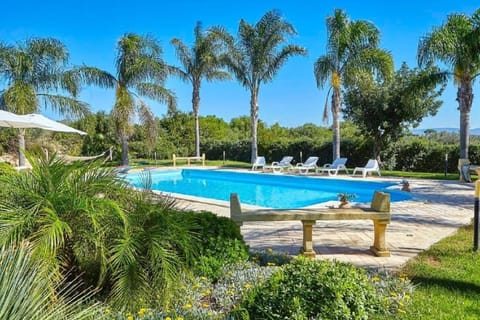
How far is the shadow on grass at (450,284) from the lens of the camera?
3.53 metres

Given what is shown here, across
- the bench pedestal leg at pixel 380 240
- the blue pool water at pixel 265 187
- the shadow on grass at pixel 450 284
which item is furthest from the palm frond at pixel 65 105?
the shadow on grass at pixel 450 284

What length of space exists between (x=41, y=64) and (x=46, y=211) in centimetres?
1446

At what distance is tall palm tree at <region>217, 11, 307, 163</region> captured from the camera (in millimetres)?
18531

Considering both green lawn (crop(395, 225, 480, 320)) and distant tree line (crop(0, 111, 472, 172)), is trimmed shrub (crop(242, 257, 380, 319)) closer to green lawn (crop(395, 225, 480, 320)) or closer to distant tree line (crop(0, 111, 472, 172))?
green lawn (crop(395, 225, 480, 320))

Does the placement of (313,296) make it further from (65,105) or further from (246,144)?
(246,144)

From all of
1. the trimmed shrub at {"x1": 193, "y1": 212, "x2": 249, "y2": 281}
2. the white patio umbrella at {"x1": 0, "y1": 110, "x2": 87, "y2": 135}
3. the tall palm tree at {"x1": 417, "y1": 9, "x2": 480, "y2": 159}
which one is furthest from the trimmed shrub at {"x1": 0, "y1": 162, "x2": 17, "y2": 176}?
Answer: the tall palm tree at {"x1": 417, "y1": 9, "x2": 480, "y2": 159}

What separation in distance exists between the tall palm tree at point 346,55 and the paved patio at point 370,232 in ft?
25.5

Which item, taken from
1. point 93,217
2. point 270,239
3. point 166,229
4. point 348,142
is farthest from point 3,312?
point 348,142

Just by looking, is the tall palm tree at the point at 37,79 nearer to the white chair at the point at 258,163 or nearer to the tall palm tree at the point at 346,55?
the white chair at the point at 258,163

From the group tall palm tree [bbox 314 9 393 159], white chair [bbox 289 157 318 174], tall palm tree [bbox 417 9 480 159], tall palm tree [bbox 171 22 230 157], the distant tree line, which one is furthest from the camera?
tall palm tree [bbox 171 22 230 157]

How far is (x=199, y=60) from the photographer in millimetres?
21453

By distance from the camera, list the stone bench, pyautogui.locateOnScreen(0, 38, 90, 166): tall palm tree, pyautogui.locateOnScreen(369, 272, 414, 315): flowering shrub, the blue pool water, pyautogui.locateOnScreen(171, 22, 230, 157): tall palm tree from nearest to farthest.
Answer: pyautogui.locateOnScreen(369, 272, 414, 315): flowering shrub < the stone bench < the blue pool water < pyautogui.locateOnScreen(0, 38, 90, 166): tall palm tree < pyautogui.locateOnScreen(171, 22, 230, 157): tall palm tree

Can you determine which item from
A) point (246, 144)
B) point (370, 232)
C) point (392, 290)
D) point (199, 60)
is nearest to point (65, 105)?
point (199, 60)

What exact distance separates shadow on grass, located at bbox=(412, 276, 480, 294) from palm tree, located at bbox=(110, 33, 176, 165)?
16.1 m
